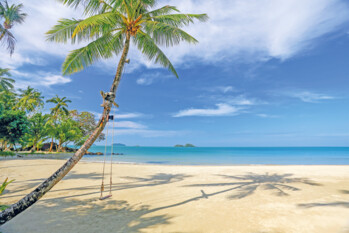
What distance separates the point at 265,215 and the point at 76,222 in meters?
5.02

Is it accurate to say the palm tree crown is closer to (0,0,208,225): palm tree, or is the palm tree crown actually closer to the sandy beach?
(0,0,208,225): palm tree

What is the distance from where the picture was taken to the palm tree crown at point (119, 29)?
20.0ft

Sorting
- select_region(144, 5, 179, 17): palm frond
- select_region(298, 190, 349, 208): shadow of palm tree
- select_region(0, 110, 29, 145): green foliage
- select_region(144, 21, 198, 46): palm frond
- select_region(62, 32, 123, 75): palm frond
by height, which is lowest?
select_region(298, 190, 349, 208): shadow of palm tree

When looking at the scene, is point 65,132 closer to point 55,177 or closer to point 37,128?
point 37,128

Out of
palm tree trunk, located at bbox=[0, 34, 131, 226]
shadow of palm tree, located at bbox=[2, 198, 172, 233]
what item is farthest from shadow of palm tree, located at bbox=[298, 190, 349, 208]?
palm tree trunk, located at bbox=[0, 34, 131, 226]

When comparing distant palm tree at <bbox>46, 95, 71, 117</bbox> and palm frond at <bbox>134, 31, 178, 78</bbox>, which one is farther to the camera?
distant palm tree at <bbox>46, 95, 71, 117</bbox>

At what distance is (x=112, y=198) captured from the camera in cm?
671

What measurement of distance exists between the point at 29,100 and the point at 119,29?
39265 mm

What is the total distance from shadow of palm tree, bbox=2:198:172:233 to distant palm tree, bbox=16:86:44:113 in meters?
38.0

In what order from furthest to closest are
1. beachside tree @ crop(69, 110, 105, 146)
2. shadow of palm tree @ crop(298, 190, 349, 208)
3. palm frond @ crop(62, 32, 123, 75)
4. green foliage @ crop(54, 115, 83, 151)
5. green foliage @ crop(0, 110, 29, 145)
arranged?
beachside tree @ crop(69, 110, 105, 146), green foliage @ crop(54, 115, 83, 151), green foliage @ crop(0, 110, 29, 145), palm frond @ crop(62, 32, 123, 75), shadow of palm tree @ crop(298, 190, 349, 208)

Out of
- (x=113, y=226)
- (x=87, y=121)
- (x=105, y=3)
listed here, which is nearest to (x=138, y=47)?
(x=105, y=3)

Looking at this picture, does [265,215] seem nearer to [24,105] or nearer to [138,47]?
[138,47]

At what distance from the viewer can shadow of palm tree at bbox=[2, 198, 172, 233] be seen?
4340 mm

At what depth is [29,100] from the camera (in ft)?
117
